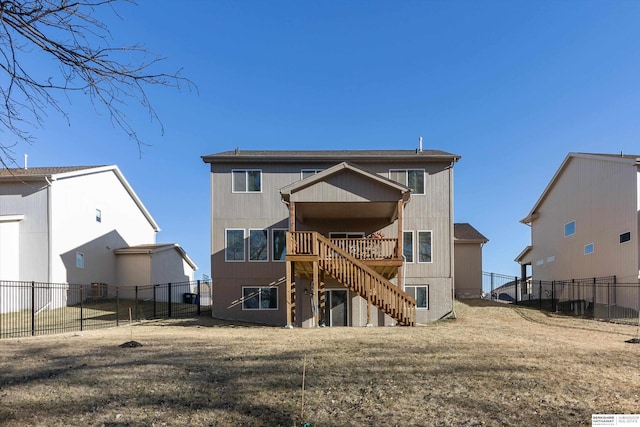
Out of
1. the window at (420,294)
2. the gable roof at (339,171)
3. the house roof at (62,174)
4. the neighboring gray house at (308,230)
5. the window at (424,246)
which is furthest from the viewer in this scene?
the house roof at (62,174)

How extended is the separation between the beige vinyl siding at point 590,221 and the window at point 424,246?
25.5 ft

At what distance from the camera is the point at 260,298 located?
18.9 m

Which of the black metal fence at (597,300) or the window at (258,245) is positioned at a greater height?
the window at (258,245)

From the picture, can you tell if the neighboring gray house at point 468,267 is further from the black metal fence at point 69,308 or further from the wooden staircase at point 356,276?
the black metal fence at point 69,308

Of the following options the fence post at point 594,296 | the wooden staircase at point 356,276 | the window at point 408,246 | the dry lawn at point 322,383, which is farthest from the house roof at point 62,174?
the fence post at point 594,296

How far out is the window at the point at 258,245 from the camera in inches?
750

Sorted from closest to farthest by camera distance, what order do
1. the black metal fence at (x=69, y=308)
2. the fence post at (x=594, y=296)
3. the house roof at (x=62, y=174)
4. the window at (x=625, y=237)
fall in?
the black metal fence at (x=69, y=308) → the window at (x=625, y=237) → the fence post at (x=594, y=296) → the house roof at (x=62, y=174)

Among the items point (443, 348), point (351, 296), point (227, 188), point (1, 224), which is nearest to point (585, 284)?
point (351, 296)

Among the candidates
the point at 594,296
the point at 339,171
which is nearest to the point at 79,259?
the point at 339,171

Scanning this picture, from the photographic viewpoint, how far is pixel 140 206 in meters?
30.5

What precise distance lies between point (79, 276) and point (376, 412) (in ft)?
71.5

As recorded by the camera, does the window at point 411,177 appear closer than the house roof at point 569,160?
No

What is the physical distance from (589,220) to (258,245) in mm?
15731

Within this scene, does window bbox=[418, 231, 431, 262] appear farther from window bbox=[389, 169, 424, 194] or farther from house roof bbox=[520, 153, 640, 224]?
house roof bbox=[520, 153, 640, 224]
